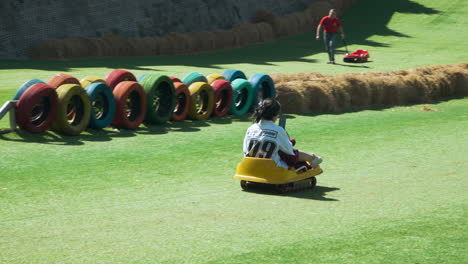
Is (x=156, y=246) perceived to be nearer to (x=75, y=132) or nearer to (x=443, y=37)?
(x=75, y=132)

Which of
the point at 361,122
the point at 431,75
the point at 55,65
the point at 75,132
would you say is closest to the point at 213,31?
the point at 55,65

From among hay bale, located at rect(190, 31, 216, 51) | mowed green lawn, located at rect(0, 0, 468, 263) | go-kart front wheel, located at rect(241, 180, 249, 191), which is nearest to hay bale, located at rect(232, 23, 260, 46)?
hay bale, located at rect(190, 31, 216, 51)

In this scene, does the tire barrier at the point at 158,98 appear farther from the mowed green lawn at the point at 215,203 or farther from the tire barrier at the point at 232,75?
the tire barrier at the point at 232,75

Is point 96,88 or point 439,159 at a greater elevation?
point 96,88

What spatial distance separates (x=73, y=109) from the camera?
1333cm

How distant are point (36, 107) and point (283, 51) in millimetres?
19787

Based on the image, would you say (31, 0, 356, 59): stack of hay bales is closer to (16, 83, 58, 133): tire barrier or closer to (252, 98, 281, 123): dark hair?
(16, 83, 58, 133): tire barrier

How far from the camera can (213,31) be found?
105 ft

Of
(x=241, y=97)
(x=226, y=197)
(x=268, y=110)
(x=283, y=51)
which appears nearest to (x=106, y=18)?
(x=283, y=51)

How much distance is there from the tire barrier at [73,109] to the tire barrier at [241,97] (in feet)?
13.3

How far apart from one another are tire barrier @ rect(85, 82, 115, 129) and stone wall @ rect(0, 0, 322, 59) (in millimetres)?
13267

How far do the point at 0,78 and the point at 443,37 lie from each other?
2215cm

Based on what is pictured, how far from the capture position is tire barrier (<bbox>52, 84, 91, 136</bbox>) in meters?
12.6

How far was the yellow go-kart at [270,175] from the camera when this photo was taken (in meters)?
8.67
